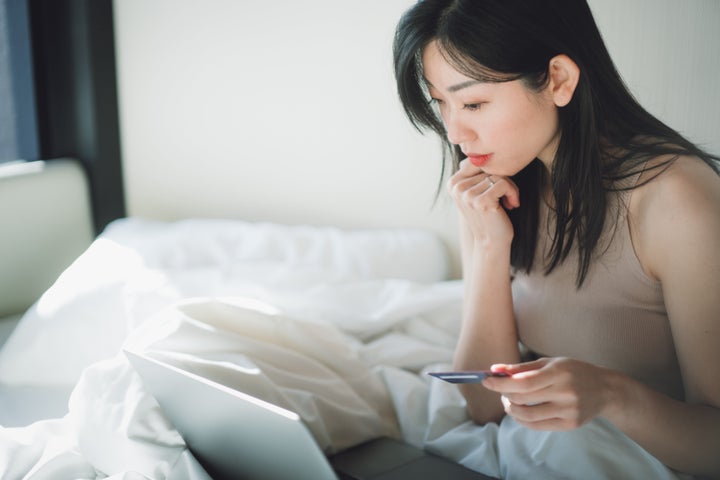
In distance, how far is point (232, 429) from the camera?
2.99 feet

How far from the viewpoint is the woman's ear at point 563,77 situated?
107 centimetres

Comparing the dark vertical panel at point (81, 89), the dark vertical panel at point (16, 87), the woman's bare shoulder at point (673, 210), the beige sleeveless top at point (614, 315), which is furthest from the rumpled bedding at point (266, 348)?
the dark vertical panel at point (16, 87)

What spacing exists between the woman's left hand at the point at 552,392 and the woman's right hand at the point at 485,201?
382mm

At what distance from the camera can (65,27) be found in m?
2.18

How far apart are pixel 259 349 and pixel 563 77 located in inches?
23.8

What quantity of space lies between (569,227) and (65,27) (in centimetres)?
158

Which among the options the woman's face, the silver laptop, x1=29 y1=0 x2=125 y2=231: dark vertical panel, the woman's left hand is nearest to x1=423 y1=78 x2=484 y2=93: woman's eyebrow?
the woman's face

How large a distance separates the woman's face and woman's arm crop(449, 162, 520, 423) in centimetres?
12

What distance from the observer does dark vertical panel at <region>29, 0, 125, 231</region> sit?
7.12 feet

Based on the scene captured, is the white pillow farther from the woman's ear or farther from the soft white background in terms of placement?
the woman's ear

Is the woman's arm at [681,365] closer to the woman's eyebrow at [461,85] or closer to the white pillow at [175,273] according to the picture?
the woman's eyebrow at [461,85]

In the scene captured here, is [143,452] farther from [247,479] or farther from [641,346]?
[641,346]

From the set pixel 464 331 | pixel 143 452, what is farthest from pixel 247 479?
pixel 464 331

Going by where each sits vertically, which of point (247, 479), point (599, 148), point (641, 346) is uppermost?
point (599, 148)
